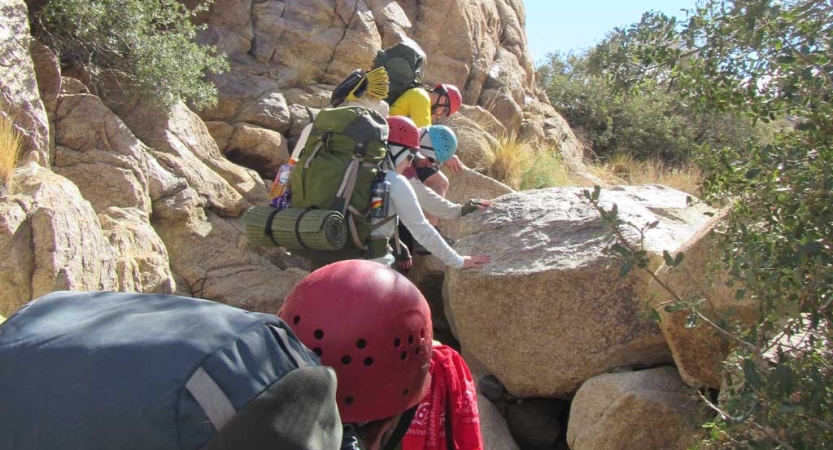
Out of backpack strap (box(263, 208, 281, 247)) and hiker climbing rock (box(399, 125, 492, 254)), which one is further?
hiker climbing rock (box(399, 125, 492, 254))

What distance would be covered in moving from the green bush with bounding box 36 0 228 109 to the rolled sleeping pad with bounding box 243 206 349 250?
8.23ft

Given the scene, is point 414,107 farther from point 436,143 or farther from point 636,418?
point 636,418

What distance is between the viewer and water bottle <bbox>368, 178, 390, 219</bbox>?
17.5 ft

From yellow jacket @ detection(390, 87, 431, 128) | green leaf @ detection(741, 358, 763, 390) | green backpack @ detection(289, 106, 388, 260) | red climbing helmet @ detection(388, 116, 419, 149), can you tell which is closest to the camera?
green leaf @ detection(741, 358, 763, 390)

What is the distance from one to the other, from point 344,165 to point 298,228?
1.75 ft

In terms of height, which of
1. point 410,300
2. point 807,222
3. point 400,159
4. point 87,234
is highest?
point 807,222

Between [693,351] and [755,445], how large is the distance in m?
2.13

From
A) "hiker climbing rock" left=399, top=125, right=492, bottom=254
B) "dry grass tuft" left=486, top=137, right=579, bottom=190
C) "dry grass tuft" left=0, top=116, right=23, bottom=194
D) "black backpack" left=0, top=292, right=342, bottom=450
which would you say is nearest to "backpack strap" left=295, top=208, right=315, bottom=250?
"hiker climbing rock" left=399, top=125, right=492, bottom=254

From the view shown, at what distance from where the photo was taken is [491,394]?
19.0 ft

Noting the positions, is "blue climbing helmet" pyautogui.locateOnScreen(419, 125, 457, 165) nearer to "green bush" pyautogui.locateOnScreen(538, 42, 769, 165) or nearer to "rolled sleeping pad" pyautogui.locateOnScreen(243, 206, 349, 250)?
"rolled sleeping pad" pyautogui.locateOnScreen(243, 206, 349, 250)

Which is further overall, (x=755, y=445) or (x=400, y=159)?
(x=400, y=159)

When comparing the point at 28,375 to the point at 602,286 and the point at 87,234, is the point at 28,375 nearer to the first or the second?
the point at 87,234

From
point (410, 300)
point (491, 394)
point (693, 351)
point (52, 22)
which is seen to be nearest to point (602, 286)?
point (693, 351)

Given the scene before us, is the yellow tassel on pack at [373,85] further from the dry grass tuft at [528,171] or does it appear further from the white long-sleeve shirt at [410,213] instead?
the dry grass tuft at [528,171]
